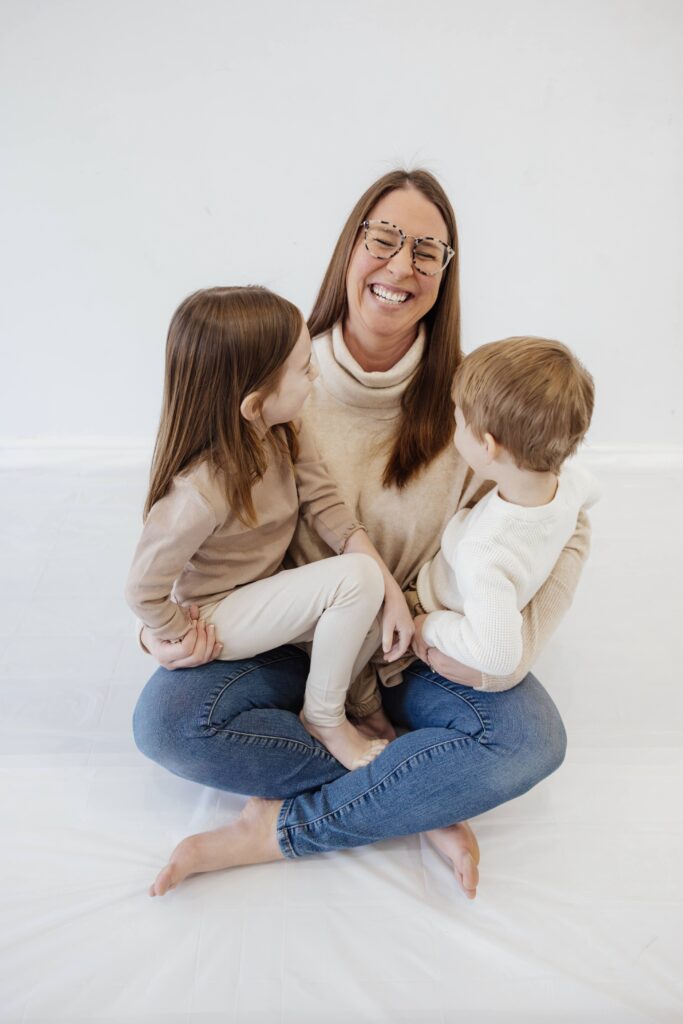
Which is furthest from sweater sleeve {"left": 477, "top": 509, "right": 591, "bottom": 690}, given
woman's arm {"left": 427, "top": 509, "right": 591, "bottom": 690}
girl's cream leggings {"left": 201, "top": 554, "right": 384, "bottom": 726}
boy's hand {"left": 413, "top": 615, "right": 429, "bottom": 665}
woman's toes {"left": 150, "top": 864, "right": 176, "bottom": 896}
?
woman's toes {"left": 150, "top": 864, "right": 176, "bottom": 896}

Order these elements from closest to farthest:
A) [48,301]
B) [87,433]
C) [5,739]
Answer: [5,739] < [48,301] < [87,433]

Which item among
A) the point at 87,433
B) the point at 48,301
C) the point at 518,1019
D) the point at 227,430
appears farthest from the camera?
the point at 87,433

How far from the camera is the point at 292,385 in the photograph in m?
1.27

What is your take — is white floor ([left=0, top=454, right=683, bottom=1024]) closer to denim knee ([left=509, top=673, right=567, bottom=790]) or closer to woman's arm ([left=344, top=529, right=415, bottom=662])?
denim knee ([left=509, top=673, right=567, bottom=790])

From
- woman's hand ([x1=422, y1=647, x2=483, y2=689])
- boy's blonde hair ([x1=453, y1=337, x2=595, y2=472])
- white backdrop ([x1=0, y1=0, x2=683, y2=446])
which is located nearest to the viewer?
boy's blonde hair ([x1=453, y1=337, x2=595, y2=472])

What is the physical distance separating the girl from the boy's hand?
0.03m

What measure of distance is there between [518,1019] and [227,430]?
921 millimetres

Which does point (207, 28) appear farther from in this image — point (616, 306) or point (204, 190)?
point (616, 306)

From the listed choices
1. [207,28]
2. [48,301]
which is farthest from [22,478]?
[207,28]

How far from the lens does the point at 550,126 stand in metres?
2.12

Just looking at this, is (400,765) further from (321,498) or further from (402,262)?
(402,262)

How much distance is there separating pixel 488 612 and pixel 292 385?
44 cm

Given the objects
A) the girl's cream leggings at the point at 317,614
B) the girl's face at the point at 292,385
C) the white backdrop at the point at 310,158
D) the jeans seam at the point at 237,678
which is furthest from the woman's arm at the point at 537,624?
the white backdrop at the point at 310,158

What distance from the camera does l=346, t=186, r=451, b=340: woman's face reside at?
136 centimetres
